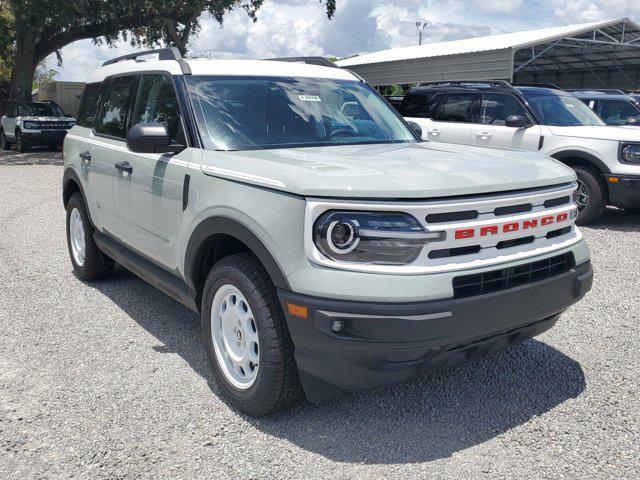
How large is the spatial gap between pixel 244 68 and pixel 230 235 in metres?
1.46

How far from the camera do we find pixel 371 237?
276cm

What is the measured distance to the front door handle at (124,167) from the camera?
14.6ft

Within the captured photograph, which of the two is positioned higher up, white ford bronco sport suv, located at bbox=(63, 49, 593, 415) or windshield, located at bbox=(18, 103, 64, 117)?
windshield, located at bbox=(18, 103, 64, 117)

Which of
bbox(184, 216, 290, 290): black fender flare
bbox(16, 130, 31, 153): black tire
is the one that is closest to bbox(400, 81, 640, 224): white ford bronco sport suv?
bbox(184, 216, 290, 290): black fender flare

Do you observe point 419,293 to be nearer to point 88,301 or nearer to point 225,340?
point 225,340

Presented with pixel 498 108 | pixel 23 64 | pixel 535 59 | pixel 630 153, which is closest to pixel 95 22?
pixel 23 64

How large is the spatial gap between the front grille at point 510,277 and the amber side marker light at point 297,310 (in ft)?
2.17

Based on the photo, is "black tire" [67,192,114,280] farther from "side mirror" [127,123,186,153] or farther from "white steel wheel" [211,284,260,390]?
"white steel wheel" [211,284,260,390]

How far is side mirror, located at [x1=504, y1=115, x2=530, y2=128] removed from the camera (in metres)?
9.02

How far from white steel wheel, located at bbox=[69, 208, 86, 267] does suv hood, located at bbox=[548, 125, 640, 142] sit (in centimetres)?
643

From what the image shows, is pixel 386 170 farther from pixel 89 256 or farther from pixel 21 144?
pixel 21 144

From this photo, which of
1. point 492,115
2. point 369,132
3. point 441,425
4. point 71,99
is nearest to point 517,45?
point 492,115

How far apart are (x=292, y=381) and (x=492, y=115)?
24.9 ft

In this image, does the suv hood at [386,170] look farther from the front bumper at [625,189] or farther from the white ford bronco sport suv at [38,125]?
the white ford bronco sport suv at [38,125]
